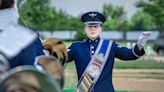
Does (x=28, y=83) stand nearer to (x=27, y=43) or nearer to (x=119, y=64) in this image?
(x=27, y=43)

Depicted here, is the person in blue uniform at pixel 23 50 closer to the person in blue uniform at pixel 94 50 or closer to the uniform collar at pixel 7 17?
the uniform collar at pixel 7 17

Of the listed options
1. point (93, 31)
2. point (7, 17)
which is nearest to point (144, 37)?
point (93, 31)

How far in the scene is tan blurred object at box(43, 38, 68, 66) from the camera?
3.10m

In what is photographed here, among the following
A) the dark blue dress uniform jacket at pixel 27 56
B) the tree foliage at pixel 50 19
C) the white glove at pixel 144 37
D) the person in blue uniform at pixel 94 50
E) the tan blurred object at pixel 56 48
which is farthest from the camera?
the tree foliage at pixel 50 19

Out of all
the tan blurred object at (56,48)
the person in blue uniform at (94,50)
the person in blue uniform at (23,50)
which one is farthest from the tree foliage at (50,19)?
the person in blue uniform at (23,50)

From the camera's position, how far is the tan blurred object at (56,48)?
3102 mm

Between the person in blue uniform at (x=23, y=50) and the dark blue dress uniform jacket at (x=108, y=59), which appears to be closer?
the person in blue uniform at (x=23, y=50)

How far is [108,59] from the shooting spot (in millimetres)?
5914

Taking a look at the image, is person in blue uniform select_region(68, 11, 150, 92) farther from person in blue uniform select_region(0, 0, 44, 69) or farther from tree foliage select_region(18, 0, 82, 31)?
tree foliage select_region(18, 0, 82, 31)

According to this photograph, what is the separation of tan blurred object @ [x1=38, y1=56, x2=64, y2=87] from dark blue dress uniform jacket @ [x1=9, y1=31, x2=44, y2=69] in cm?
4

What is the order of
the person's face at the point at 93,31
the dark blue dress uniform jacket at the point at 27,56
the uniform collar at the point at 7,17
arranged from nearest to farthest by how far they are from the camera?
the dark blue dress uniform jacket at the point at 27,56, the uniform collar at the point at 7,17, the person's face at the point at 93,31

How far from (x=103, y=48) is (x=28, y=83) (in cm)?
368

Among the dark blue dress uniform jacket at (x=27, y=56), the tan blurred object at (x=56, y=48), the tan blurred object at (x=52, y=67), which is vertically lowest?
the tan blurred object at (x=56, y=48)

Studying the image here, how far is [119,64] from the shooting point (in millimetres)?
22109
